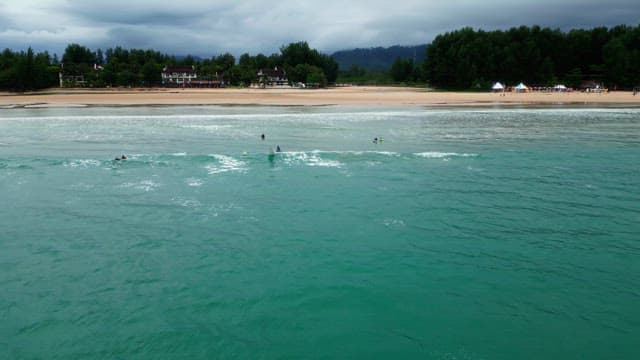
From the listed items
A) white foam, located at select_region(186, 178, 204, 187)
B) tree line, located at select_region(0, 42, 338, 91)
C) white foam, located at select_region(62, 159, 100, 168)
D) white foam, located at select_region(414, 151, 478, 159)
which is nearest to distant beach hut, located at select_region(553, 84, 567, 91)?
tree line, located at select_region(0, 42, 338, 91)

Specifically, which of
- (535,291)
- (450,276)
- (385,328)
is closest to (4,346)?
→ (385,328)

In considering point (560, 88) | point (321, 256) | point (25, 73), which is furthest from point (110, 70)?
point (321, 256)

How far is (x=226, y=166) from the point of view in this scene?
32750mm

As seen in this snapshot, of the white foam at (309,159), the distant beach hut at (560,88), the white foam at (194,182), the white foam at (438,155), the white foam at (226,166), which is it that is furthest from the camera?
the distant beach hut at (560,88)

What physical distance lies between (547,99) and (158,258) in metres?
99.5

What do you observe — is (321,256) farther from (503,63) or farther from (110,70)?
(110,70)

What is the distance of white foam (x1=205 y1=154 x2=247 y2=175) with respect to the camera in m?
31.5

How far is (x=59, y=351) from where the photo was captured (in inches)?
465

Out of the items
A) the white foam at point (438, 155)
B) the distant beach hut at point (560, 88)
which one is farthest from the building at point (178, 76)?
Answer: the white foam at point (438, 155)

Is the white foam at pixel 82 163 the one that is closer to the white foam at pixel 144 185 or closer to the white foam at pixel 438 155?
the white foam at pixel 144 185

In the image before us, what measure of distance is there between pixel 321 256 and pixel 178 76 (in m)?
178

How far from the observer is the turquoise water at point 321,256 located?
1237cm

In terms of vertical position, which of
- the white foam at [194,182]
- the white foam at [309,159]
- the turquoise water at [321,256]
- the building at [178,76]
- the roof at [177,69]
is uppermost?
the roof at [177,69]

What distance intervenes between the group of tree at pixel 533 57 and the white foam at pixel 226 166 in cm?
11832
